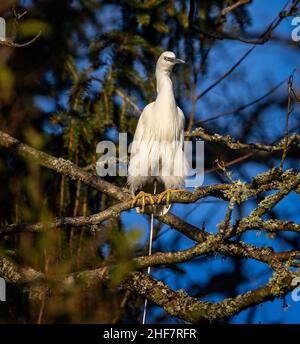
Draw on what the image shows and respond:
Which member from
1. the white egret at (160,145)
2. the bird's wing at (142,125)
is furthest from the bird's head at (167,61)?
the bird's wing at (142,125)

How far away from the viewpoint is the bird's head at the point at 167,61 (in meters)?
4.77

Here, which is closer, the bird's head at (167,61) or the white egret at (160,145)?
the white egret at (160,145)

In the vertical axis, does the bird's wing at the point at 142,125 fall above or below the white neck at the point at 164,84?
below

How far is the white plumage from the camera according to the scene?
14.9 feet

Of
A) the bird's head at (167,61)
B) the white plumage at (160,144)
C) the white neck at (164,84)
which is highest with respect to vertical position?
the bird's head at (167,61)

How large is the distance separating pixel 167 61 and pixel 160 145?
54 cm

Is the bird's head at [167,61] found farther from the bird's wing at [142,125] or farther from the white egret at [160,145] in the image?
the bird's wing at [142,125]

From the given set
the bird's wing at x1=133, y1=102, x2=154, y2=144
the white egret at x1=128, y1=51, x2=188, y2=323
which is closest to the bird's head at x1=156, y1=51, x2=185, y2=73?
the white egret at x1=128, y1=51, x2=188, y2=323

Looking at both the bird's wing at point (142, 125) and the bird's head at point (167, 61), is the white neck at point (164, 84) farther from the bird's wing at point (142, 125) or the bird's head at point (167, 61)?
the bird's wing at point (142, 125)

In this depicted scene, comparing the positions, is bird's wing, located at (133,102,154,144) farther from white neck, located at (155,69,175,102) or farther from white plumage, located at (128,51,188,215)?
white neck, located at (155,69,175,102)

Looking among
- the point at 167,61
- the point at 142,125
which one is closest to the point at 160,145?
the point at 142,125

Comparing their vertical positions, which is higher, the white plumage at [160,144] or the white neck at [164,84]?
the white neck at [164,84]

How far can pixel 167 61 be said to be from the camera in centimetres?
479

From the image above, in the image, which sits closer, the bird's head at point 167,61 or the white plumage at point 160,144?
the white plumage at point 160,144
